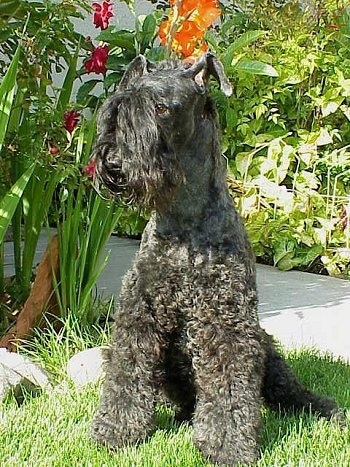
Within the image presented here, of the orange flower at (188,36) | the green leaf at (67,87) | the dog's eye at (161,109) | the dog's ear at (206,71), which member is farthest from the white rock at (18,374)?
the orange flower at (188,36)

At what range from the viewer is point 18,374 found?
3.29 metres

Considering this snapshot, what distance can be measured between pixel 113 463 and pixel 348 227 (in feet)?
11.9

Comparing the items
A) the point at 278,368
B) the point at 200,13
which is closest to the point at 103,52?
the point at 200,13

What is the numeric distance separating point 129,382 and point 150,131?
96 centimetres

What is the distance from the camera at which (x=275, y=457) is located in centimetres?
277

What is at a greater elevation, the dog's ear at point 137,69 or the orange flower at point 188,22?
the orange flower at point 188,22

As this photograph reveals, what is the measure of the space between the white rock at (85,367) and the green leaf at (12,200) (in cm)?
68

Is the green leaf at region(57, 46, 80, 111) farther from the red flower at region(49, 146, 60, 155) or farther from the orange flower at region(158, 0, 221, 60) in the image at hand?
the orange flower at region(158, 0, 221, 60)

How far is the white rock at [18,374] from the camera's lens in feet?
10.6

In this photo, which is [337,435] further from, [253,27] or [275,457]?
[253,27]

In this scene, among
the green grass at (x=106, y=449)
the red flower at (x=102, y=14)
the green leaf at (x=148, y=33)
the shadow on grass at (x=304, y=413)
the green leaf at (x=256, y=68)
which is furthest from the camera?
the green leaf at (x=256, y=68)

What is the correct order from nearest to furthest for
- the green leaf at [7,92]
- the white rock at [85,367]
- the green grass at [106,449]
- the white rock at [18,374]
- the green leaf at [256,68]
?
the green grass at [106,449] < the white rock at [18,374] < the green leaf at [7,92] < the white rock at [85,367] < the green leaf at [256,68]

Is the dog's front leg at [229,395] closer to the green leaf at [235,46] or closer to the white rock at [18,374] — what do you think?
the white rock at [18,374]

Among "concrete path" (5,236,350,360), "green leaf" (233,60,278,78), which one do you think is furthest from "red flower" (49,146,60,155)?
"green leaf" (233,60,278,78)
